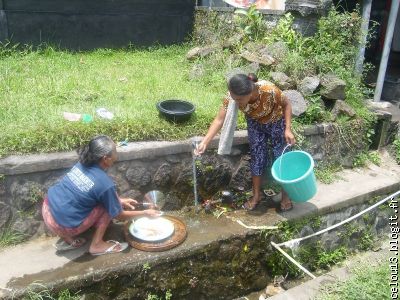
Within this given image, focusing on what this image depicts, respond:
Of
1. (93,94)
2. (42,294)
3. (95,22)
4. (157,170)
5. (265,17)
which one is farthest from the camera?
(95,22)

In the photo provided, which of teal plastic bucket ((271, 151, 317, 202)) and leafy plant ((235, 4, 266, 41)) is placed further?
leafy plant ((235, 4, 266, 41))

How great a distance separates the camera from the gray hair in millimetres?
4000

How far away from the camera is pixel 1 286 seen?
12.4ft

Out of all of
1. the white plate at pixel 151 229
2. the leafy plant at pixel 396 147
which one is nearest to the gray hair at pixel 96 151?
the white plate at pixel 151 229

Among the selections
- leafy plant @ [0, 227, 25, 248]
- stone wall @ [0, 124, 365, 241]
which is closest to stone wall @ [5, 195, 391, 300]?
leafy plant @ [0, 227, 25, 248]

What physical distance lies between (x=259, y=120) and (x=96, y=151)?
207 cm

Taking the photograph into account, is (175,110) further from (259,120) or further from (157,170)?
(259,120)

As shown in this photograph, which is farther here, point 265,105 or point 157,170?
point 157,170

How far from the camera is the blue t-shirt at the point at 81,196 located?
401cm

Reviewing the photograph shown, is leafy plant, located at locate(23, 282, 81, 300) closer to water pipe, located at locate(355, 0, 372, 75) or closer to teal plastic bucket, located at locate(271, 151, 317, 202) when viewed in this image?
teal plastic bucket, located at locate(271, 151, 317, 202)

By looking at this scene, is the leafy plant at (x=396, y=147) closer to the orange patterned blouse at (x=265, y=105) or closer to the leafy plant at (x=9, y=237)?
the orange patterned blouse at (x=265, y=105)

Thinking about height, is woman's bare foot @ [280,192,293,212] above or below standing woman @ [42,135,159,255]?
below

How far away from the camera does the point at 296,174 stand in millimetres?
5324

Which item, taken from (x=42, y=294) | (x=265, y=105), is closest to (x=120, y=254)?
(x=42, y=294)
